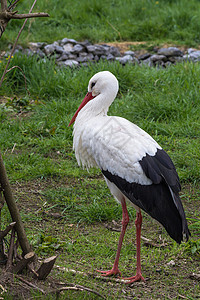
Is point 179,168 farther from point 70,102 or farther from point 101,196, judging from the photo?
point 70,102

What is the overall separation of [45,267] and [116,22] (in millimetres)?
6830

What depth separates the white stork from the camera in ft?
10.2

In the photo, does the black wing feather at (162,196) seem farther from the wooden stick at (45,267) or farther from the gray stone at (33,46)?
the gray stone at (33,46)

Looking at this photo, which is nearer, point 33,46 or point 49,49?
point 49,49

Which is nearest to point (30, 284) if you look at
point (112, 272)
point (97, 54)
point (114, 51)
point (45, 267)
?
point (45, 267)

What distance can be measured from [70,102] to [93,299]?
A: 10.8 feet

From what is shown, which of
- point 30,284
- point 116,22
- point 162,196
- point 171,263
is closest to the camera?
point 30,284

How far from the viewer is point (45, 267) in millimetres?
2703

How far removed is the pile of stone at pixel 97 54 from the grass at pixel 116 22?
0.52 metres

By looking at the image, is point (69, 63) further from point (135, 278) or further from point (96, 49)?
point (135, 278)

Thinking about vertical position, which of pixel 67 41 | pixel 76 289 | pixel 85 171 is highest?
pixel 76 289

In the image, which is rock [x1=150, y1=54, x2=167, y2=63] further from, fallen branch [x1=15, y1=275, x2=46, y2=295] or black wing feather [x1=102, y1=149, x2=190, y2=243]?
fallen branch [x1=15, y1=275, x2=46, y2=295]

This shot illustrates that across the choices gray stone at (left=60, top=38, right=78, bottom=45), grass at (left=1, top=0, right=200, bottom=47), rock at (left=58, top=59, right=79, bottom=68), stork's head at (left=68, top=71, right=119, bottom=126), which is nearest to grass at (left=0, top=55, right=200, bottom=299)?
rock at (left=58, top=59, right=79, bottom=68)

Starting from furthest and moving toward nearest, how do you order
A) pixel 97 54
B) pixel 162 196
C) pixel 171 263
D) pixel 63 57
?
pixel 97 54
pixel 63 57
pixel 171 263
pixel 162 196
